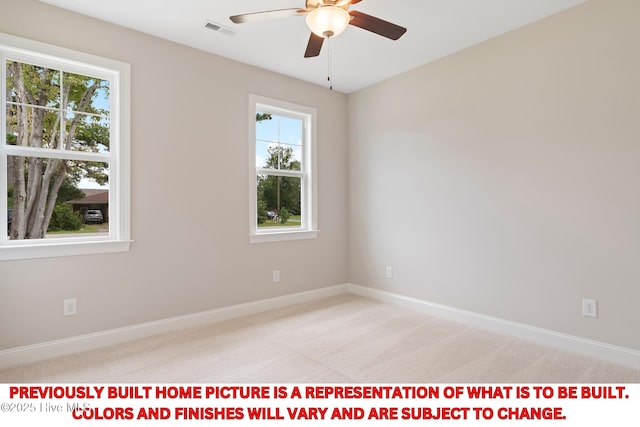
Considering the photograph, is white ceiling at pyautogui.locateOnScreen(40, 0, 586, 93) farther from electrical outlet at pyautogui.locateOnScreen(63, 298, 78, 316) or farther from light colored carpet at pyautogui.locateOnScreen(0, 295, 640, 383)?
light colored carpet at pyautogui.locateOnScreen(0, 295, 640, 383)

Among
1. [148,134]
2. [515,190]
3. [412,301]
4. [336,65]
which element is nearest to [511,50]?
[515,190]

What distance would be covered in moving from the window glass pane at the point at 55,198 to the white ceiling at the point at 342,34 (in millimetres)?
1223

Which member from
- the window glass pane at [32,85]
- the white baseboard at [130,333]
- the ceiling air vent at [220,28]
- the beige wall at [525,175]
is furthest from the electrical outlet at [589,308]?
the window glass pane at [32,85]

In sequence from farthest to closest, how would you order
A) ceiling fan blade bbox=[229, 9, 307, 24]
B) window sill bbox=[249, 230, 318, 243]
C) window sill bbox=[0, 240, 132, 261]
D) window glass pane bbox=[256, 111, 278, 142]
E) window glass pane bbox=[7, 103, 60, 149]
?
window glass pane bbox=[256, 111, 278, 142]
window sill bbox=[249, 230, 318, 243]
window glass pane bbox=[7, 103, 60, 149]
window sill bbox=[0, 240, 132, 261]
ceiling fan blade bbox=[229, 9, 307, 24]

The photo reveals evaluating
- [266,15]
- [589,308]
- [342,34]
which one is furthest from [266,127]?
[589,308]

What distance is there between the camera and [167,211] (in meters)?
3.22

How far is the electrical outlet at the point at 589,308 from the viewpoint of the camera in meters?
2.66

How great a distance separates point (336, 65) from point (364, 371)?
2.98 m

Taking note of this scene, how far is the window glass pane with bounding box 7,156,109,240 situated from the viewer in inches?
104

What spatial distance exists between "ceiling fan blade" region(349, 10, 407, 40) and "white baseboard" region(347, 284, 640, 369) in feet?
8.48

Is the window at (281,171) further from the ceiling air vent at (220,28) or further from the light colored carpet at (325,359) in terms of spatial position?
the light colored carpet at (325,359)

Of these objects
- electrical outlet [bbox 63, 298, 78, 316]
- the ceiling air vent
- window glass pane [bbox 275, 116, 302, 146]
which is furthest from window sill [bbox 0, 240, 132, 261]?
window glass pane [bbox 275, 116, 302, 146]

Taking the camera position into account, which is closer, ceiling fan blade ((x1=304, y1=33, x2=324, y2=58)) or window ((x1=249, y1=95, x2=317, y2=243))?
ceiling fan blade ((x1=304, y1=33, x2=324, y2=58))

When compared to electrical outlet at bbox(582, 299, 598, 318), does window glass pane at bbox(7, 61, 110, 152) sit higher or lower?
higher
